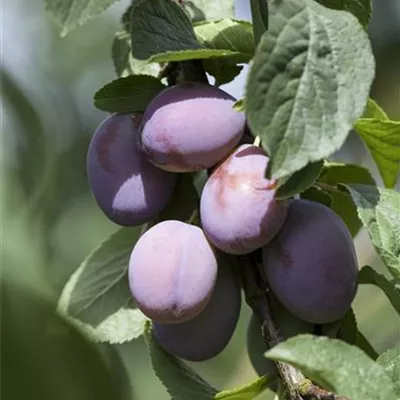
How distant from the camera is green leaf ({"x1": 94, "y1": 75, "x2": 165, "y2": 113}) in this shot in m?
0.63

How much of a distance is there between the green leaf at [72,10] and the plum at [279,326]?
0.22m

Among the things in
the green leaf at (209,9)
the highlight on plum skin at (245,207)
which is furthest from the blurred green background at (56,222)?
the highlight on plum skin at (245,207)

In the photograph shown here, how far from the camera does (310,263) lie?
587mm

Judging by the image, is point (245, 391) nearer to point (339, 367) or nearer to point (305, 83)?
point (339, 367)

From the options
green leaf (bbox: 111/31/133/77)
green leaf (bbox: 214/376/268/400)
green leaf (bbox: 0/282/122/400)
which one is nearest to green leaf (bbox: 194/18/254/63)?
green leaf (bbox: 111/31/133/77)

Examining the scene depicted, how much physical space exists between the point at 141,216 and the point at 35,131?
0.76m

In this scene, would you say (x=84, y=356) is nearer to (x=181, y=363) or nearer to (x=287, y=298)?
(x=181, y=363)

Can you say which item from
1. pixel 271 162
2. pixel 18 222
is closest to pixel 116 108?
pixel 271 162

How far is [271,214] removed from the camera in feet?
1.88

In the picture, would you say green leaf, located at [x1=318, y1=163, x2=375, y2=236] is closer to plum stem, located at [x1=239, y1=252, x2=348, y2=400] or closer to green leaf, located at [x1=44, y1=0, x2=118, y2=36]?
plum stem, located at [x1=239, y1=252, x2=348, y2=400]

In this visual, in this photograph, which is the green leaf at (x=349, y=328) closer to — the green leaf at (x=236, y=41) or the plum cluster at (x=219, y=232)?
the plum cluster at (x=219, y=232)

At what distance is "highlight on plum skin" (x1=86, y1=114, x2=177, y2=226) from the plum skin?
84 mm

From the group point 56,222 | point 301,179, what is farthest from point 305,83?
point 56,222

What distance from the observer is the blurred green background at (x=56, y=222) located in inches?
40.6
